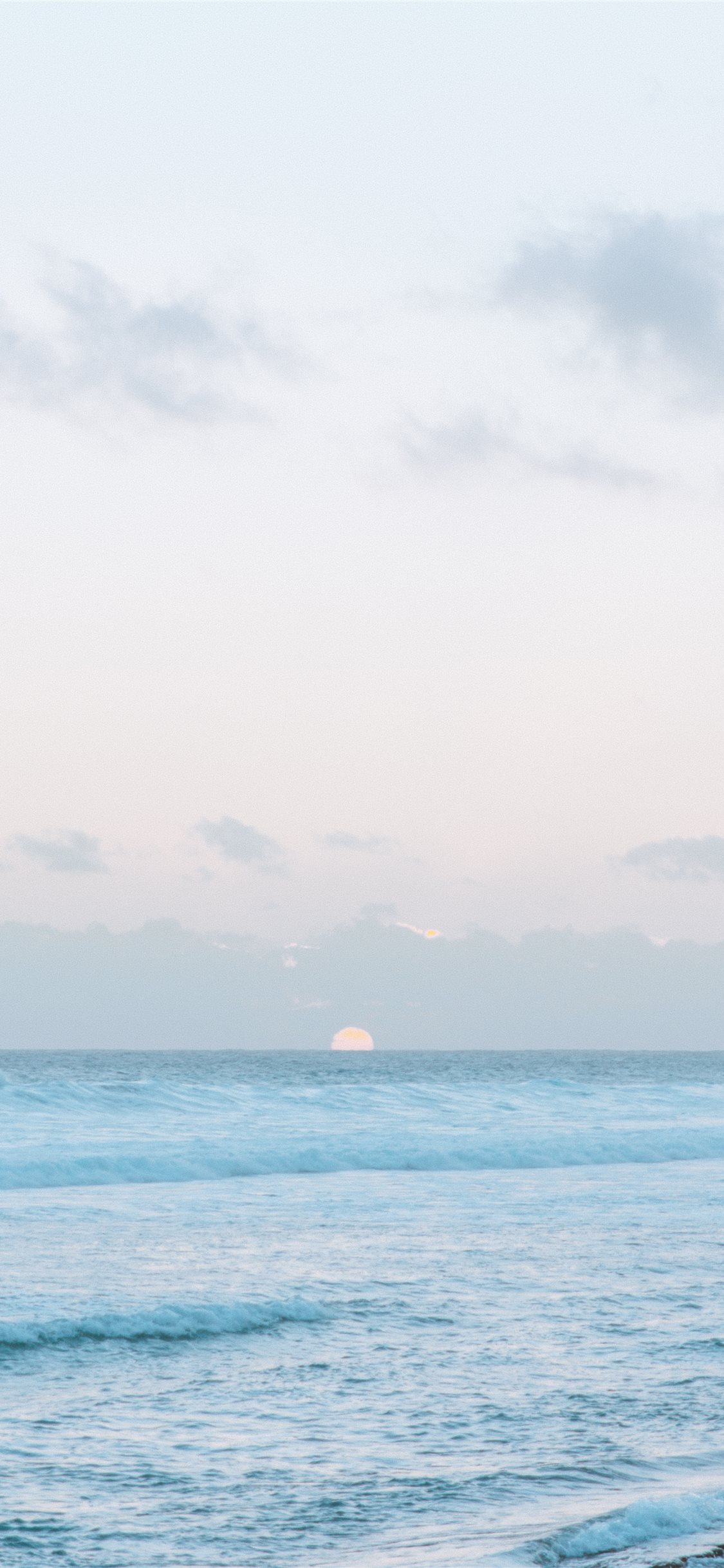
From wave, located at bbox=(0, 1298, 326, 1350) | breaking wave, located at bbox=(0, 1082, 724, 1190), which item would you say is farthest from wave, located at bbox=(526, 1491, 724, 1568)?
breaking wave, located at bbox=(0, 1082, 724, 1190)

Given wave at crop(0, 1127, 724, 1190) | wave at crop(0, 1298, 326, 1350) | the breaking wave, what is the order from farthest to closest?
the breaking wave
wave at crop(0, 1127, 724, 1190)
wave at crop(0, 1298, 326, 1350)

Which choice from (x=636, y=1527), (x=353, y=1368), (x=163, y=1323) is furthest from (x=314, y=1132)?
(x=636, y=1527)

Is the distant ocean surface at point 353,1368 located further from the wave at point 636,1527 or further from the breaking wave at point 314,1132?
the breaking wave at point 314,1132

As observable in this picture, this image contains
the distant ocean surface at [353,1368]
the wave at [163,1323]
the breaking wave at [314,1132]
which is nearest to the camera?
the distant ocean surface at [353,1368]

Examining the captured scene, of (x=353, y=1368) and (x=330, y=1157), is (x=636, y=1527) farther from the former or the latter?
(x=330, y=1157)

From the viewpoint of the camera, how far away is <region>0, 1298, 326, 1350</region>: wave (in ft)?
39.9

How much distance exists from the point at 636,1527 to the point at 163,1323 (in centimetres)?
590

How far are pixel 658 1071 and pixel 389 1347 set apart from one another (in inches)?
4487

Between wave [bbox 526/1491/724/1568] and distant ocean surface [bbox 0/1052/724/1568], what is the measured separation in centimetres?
2

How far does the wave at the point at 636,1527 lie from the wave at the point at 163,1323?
17.9 feet

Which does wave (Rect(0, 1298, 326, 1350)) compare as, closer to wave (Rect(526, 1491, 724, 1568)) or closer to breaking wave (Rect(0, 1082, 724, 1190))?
wave (Rect(526, 1491, 724, 1568))

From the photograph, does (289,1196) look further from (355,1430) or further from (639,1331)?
(355,1430)

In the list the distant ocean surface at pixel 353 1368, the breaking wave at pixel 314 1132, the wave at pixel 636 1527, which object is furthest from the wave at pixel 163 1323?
the breaking wave at pixel 314 1132

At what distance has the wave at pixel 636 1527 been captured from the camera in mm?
7582
